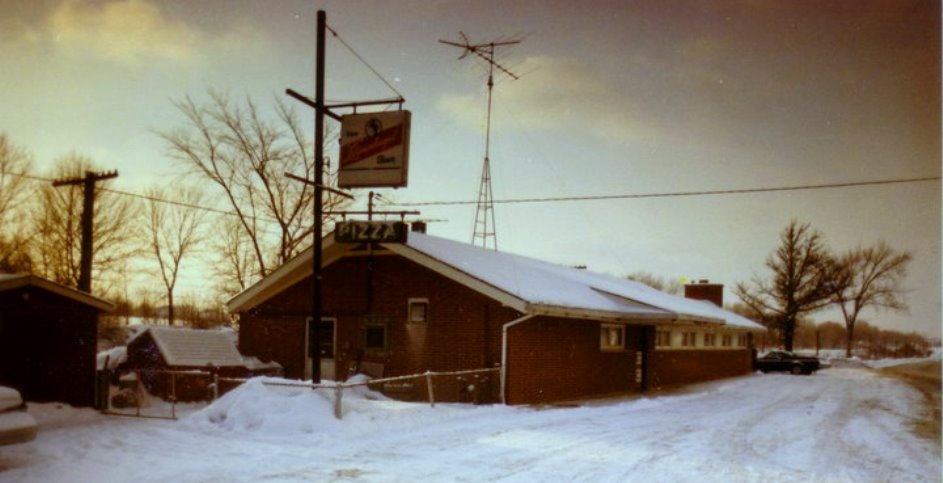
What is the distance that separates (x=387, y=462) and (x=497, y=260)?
13.9m

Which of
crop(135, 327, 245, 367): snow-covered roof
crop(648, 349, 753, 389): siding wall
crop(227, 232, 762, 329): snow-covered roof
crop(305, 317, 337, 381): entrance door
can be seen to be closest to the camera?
crop(227, 232, 762, 329): snow-covered roof

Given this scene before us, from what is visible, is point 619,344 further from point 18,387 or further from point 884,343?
point 884,343

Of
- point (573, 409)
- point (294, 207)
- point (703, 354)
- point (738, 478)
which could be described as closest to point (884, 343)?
point (703, 354)

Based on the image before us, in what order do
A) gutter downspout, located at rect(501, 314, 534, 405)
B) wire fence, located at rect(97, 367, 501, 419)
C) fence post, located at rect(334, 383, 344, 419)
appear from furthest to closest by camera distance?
gutter downspout, located at rect(501, 314, 534, 405), wire fence, located at rect(97, 367, 501, 419), fence post, located at rect(334, 383, 344, 419)

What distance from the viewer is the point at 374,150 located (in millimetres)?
15219

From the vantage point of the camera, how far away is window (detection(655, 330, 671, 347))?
2635 cm

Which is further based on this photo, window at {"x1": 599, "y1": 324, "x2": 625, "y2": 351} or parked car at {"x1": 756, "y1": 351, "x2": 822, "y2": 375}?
parked car at {"x1": 756, "y1": 351, "x2": 822, "y2": 375}

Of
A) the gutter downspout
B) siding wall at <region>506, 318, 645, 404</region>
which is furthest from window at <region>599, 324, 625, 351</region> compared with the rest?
the gutter downspout

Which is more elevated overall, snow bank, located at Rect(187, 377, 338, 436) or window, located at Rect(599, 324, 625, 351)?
window, located at Rect(599, 324, 625, 351)

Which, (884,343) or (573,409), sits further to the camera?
(884,343)

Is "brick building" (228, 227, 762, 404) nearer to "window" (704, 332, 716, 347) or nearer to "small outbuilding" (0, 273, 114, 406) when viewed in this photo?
"small outbuilding" (0, 273, 114, 406)

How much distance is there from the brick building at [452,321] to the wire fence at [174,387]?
0.78m

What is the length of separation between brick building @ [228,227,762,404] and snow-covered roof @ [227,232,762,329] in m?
0.04

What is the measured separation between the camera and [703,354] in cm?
3158
